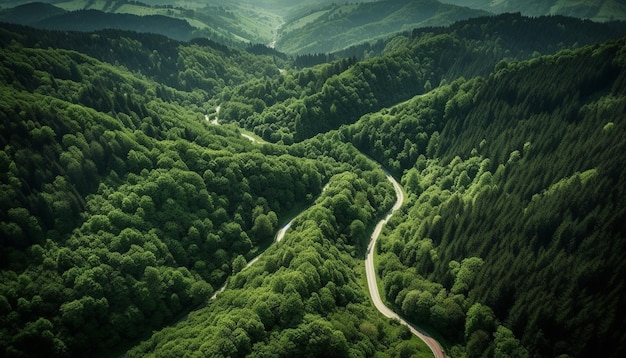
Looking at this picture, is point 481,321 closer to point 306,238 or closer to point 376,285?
point 376,285

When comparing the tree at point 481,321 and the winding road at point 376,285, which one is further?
the winding road at point 376,285

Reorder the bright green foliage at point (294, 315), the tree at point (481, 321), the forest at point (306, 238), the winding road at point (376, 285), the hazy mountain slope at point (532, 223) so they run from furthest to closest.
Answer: the winding road at point (376, 285) → the tree at point (481, 321) → the forest at point (306, 238) → the hazy mountain slope at point (532, 223) → the bright green foliage at point (294, 315)

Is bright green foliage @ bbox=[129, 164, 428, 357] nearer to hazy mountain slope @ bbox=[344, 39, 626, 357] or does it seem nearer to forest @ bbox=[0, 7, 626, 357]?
forest @ bbox=[0, 7, 626, 357]

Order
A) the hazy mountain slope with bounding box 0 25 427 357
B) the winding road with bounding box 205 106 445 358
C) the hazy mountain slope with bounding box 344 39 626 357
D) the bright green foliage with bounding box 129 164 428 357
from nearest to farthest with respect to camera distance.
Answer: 1. the bright green foliage with bounding box 129 164 428 357
2. the hazy mountain slope with bounding box 344 39 626 357
3. the hazy mountain slope with bounding box 0 25 427 357
4. the winding road with bounding box 205 106 445 358

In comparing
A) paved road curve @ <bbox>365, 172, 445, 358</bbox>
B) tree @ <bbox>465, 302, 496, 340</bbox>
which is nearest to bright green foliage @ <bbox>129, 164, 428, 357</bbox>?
paved road curve @ <bbox>365, 172, 445, 358</bbox>

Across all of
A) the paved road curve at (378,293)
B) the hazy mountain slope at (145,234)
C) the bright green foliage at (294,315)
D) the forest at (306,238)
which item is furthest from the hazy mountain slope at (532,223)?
the hazy mountain slope at (145,234)

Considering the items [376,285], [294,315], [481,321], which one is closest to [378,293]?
[376,285]

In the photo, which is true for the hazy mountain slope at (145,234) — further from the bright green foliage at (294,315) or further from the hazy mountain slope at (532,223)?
the hazy mountain slope at (532,223)

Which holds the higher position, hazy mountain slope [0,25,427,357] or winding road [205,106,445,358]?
hazy mountain slope [0,25,427,357]
